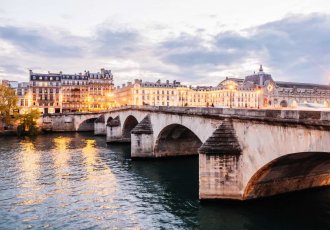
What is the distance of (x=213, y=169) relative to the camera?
75.2ft

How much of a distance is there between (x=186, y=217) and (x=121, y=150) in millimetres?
32611

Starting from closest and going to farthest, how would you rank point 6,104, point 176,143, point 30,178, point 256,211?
1. point 256,211
2. point 30,178
3. point 176,143
4. point 6,104

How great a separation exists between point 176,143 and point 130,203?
19.0 metres

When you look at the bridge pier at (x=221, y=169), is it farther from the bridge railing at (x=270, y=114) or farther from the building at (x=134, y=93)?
the building at (x=134, y=93)

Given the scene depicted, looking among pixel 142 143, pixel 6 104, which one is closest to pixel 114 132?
pixel 142 143

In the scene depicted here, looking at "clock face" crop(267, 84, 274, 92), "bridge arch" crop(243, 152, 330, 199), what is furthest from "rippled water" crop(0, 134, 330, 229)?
"clock face" crop(267, 84, 274, 92)

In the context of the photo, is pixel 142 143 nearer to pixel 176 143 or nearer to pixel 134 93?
pixel 176 143

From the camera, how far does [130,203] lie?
2517 centimetres

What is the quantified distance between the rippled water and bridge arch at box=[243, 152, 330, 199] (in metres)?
0.67

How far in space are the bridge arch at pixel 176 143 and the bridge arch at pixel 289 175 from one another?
18322 millimetres

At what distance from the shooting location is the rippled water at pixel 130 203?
2102 centimetres

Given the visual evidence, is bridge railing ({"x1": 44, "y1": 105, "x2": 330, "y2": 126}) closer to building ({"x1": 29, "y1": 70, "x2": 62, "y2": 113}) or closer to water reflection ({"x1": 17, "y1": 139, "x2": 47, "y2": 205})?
water reflection ({"x1": 17, "y1": 139, "x2": 47, "y2": 205})

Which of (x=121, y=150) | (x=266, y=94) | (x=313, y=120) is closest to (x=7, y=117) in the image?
(x=121, y=150)

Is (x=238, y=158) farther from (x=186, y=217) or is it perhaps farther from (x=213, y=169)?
(x=186, y=217)
